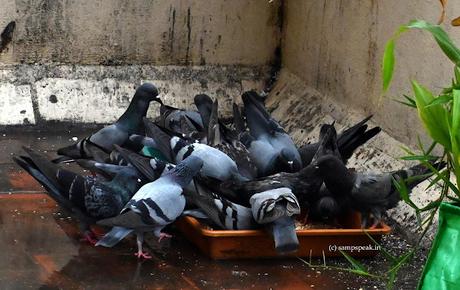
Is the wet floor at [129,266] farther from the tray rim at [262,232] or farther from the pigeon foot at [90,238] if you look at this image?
the tray rim at [262,232]

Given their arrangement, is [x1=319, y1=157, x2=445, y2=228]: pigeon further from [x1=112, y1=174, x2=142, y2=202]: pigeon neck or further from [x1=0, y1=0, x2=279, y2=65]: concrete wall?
[x1=0, y1=0, x2=279, y2=65]: concrete wall

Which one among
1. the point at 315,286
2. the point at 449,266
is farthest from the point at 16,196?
the point at 449,266

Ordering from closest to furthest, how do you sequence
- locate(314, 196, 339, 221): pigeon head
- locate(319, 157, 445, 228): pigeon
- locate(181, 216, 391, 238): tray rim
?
locate(181, 216, 391, 238): tray rim
locate(319, 157, 445, 228): pigeon
locate(314, 196, 339, 221): pigeon head

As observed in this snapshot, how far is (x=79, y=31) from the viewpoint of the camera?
777 cm

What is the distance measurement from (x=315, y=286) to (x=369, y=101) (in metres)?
2.20

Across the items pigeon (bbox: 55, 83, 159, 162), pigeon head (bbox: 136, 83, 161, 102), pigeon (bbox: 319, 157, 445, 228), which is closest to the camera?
pigeon (bbox: 319, 157, 445, 228)

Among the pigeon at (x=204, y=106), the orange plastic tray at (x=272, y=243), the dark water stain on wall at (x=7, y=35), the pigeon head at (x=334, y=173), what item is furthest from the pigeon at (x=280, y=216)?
the dark water stain on wall at (x=7, y=35)

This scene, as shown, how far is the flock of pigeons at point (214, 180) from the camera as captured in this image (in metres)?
4.98

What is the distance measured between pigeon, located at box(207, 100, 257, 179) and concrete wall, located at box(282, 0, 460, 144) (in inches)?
42.7

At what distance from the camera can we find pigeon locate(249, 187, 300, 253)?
15.8 feet

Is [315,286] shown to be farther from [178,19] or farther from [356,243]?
[178,19]

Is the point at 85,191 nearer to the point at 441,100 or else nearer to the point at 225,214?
the point at 225,214

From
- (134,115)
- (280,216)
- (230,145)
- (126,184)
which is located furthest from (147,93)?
(280,216)

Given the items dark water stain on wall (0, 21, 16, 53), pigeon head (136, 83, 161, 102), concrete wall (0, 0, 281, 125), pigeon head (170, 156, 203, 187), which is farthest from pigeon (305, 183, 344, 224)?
dark water stain on wall (0, 21, 16, 53)
